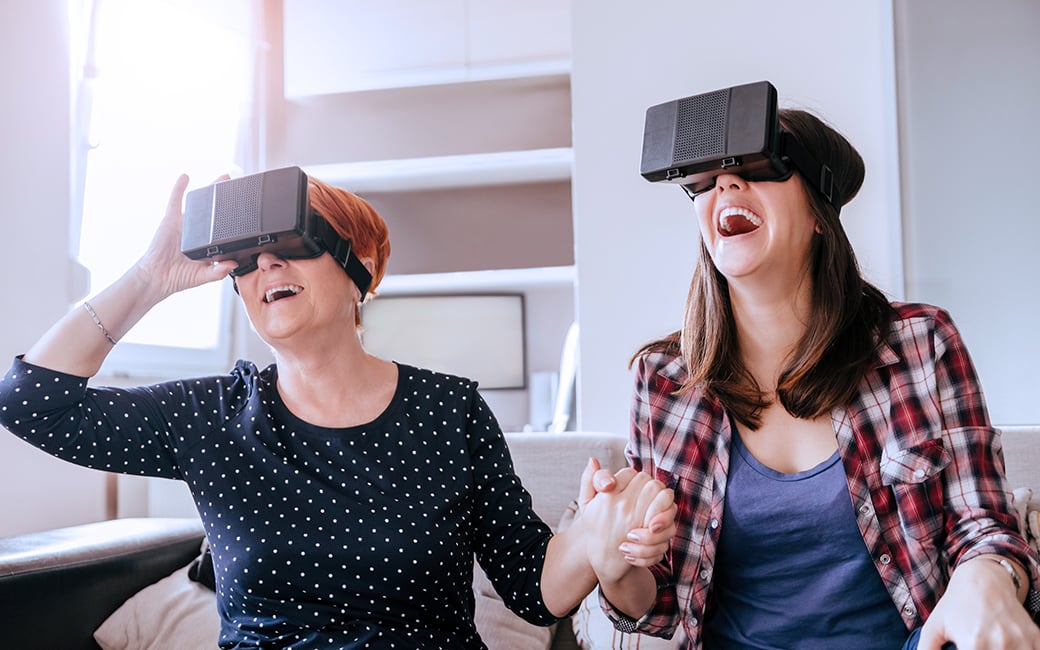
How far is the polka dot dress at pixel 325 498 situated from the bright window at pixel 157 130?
1.10 metres

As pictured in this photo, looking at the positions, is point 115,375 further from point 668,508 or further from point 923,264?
point 923,264

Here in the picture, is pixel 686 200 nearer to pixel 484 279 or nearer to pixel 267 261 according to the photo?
pixel 484 279

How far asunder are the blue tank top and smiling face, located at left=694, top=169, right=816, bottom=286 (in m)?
0.25

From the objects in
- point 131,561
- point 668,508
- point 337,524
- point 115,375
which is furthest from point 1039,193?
point 115,375

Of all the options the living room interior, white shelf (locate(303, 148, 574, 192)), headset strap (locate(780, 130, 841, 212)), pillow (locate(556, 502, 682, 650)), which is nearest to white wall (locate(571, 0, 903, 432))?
the living room interior

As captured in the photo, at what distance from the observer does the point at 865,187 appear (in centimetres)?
230

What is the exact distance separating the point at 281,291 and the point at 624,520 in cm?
56

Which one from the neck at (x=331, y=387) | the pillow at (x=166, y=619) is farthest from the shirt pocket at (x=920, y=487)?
the pillow at (x=166, y=619)

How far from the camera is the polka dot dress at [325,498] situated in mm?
1205

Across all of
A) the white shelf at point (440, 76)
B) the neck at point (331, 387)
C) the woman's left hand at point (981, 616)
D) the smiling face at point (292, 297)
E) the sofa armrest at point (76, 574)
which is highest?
the white shelf at point (440, 76)

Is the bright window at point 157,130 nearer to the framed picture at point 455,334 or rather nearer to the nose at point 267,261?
the framed picture at point 455,334

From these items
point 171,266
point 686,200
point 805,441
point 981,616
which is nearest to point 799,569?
point 805,441

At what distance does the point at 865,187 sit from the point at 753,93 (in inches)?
50.4

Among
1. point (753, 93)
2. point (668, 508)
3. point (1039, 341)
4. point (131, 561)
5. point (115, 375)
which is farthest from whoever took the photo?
point (115, 375)
